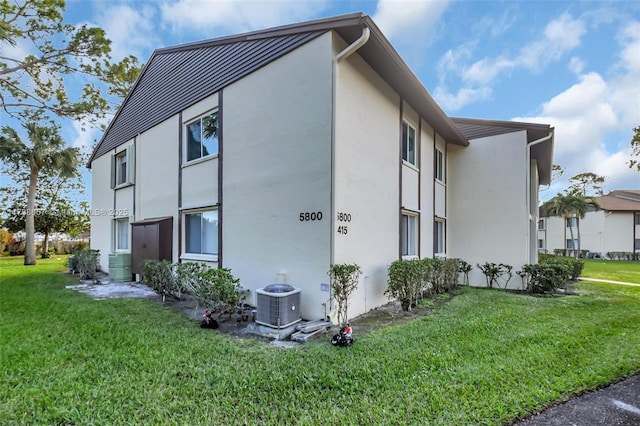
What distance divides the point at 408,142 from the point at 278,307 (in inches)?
246

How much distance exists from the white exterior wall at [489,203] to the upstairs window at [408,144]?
11.9ft

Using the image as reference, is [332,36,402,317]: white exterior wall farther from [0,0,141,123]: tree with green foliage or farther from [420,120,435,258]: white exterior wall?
[0,0,141,123]: tree with green foliage

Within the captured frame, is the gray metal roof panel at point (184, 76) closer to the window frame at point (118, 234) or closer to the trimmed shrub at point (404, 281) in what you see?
the window frame at point (118, 234)

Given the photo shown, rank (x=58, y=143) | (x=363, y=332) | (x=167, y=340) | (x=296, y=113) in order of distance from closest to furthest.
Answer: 1. (x=167, y=340)
2. (x=363, y=332)
3. (x=296, y=113)
4. (x=58, y=143)

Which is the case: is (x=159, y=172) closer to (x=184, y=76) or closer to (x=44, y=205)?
(x=184, y=76)

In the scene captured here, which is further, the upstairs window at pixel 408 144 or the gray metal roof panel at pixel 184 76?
the upstairs window at pixel 408 144

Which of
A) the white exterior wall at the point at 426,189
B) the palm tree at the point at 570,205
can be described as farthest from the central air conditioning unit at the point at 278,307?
the palm tree at the point at 570,205

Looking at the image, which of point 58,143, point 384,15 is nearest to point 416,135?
point 384,15

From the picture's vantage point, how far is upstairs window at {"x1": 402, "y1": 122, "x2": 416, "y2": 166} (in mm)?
8453

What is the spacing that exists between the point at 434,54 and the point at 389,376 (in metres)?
12.3

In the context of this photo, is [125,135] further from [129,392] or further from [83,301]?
[129,392]

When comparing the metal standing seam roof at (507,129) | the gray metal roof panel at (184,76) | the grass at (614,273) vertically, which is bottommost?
the grass at (614,273)

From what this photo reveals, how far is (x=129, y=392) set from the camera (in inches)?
119

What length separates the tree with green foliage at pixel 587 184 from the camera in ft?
126
